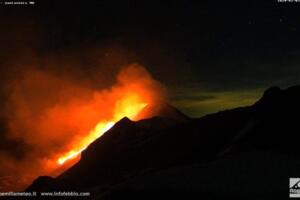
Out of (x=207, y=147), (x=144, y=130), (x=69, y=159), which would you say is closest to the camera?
(x=207, y=147)

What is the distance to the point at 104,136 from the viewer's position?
93062 mm

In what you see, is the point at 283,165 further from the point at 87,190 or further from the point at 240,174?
the point at 87,190

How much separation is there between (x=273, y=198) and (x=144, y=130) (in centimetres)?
6041

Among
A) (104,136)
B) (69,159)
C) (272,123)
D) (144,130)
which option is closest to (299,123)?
Result: (272,123)

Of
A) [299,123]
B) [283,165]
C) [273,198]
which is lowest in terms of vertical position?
[273,198]

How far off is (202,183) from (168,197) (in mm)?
3298

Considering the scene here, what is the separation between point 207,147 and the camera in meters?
59.0

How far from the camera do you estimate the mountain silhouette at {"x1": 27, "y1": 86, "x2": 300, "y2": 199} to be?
34406mm

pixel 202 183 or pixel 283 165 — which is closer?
pixel 202 183

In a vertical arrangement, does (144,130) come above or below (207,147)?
above

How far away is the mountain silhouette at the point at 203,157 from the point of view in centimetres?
3441

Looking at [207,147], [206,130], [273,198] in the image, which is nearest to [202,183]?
[273,198]

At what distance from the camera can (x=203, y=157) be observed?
53.2m

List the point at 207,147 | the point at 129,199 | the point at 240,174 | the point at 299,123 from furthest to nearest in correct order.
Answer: the point at 207,147, the point at 299,123, the point at 240,174, the point at 129,199
